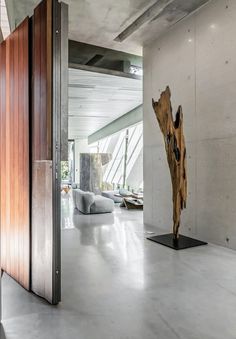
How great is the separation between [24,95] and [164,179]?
3.61m

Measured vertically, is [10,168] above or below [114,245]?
above

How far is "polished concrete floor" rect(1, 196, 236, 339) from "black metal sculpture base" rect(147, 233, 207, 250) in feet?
0.53

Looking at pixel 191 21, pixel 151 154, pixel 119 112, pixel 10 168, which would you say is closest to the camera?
pixel 10 168

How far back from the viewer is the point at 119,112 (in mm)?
11969

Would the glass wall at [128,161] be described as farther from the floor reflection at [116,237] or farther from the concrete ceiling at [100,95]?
the floor reflection at [116,237]

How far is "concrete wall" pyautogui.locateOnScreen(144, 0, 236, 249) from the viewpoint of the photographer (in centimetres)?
426

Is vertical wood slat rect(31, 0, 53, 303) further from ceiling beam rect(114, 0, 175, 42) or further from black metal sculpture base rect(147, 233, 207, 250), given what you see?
ceiling beam rect(114, 0, 175, 42)

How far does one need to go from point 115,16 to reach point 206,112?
249cm

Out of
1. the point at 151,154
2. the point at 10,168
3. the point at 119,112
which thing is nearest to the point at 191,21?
the point at 151,154

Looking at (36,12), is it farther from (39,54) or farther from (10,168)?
(10,168)

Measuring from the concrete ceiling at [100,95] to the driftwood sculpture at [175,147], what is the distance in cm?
345

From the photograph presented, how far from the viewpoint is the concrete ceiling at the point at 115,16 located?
184 inches

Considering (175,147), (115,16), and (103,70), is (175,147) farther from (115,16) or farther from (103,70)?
(103,70)

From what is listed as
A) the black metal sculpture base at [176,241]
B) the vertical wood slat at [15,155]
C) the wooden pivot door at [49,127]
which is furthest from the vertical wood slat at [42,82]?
the black metal sculpture base at [176,241]
